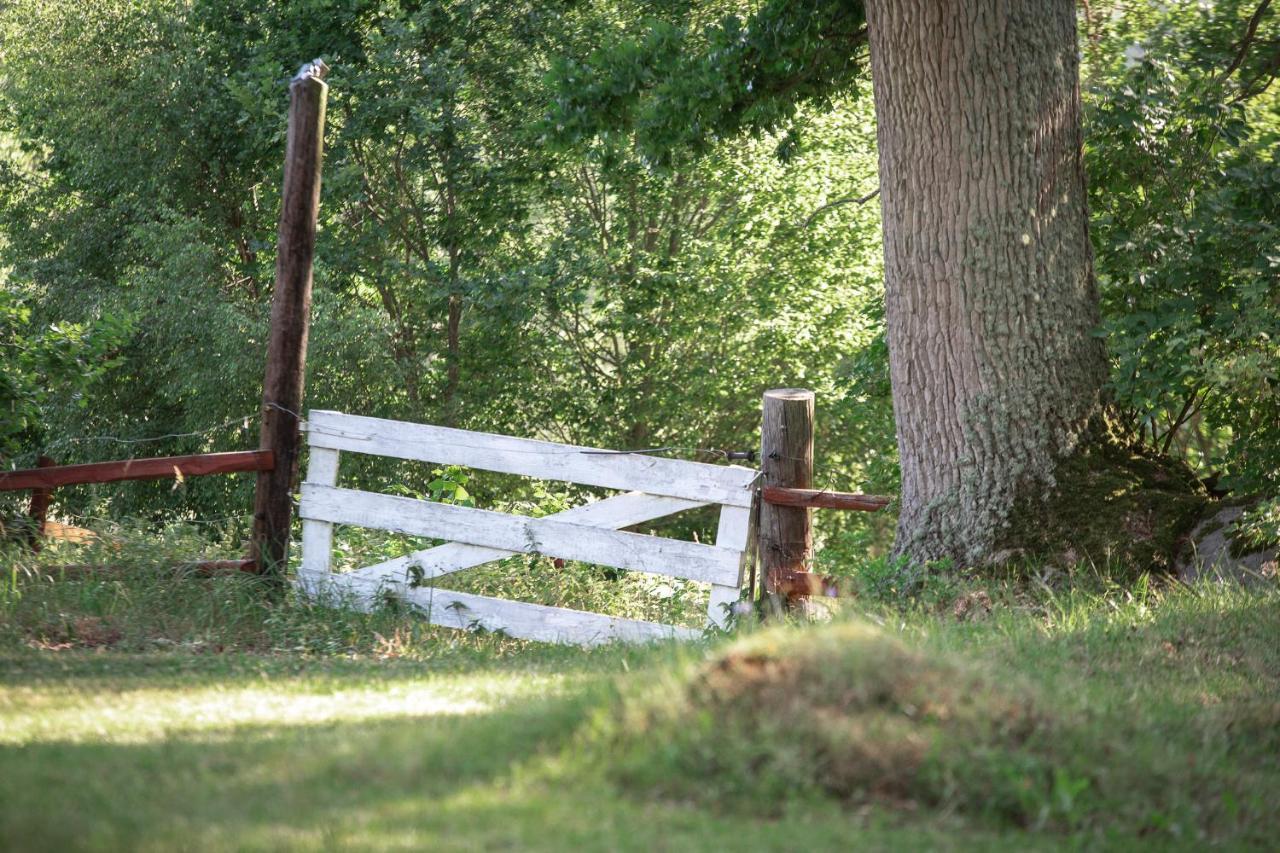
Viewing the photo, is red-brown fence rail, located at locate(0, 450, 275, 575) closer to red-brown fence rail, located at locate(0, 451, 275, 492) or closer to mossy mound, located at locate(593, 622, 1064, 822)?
red-brown fence rail, located at locate(0, 451, 275, 492)

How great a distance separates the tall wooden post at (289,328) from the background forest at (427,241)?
6473 millimetres

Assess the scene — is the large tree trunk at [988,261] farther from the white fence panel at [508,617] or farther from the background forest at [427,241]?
the background forest at [427,241]

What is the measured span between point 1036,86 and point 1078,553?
2939 mm

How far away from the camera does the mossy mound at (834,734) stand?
3740 millimetres

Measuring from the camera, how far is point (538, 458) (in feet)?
24.1

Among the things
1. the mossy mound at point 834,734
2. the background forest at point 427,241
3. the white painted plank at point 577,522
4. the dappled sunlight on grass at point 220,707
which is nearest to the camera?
the mossy mound at point 834,734

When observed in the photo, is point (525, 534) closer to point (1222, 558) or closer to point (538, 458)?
point (538, 458)

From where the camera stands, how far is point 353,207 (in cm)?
1788

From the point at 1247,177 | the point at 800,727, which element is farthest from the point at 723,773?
the point at 1247,177

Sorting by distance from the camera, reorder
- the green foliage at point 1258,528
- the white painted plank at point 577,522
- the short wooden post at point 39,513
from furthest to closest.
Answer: the short wooden post at point 39,513
the white painted plank at point 577,522
the green foliage at point 1258,528

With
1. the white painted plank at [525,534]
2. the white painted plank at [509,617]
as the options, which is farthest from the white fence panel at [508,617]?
the white painted plank at [525,534]

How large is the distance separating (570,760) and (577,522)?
3.59 m

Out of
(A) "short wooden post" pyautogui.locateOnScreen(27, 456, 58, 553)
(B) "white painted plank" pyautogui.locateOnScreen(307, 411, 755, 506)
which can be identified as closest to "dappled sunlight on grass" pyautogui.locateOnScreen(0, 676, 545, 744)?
(B) "white painted plank" pyautogui.locateOnScreen(307, 411, 755, 506)

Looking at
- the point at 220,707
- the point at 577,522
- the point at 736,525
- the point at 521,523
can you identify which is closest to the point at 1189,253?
the point at 736,525
